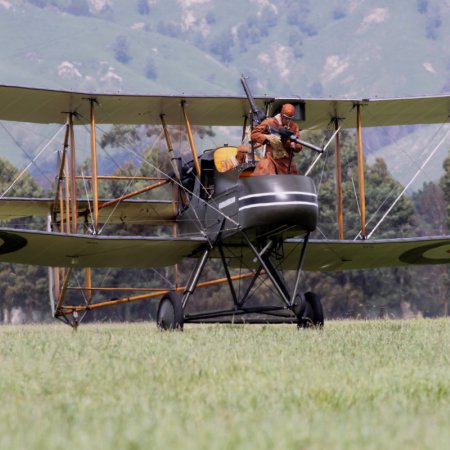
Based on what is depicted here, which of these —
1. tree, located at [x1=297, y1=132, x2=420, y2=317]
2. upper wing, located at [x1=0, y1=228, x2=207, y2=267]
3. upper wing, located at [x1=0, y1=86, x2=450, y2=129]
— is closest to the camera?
upper wing, located at [x1=0, y1=228, x2=207, y2=267]

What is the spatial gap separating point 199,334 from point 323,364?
3504 millimetres

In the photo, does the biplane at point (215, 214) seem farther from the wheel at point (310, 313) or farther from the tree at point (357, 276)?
the tree at point (357, 276)

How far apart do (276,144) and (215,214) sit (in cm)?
159

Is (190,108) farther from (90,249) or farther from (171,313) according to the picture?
(171,313)

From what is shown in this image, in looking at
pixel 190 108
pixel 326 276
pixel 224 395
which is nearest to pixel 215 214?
pixel 190 108

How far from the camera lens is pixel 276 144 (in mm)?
12070

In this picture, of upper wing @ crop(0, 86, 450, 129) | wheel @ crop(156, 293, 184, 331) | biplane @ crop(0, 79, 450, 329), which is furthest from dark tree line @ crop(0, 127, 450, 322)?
wheel @ crop(156, 293, 184, 331)

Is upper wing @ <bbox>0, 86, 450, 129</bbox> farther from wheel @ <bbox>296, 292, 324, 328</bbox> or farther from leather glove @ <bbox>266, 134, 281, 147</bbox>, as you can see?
wheel @ <bbox>296, 292, 324, 328</bbox>

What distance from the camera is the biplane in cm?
1232

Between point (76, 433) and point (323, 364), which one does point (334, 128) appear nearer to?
point (323, 364)

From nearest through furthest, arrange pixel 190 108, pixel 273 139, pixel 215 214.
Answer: pixel 273 139 → pixel 215 214 → pixel 190 108

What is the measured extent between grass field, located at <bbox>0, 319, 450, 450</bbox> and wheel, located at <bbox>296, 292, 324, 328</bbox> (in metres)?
3.33

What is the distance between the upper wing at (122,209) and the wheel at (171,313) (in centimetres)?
402

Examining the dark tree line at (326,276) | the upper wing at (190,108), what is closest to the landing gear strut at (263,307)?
the upper wing at (190,108)
